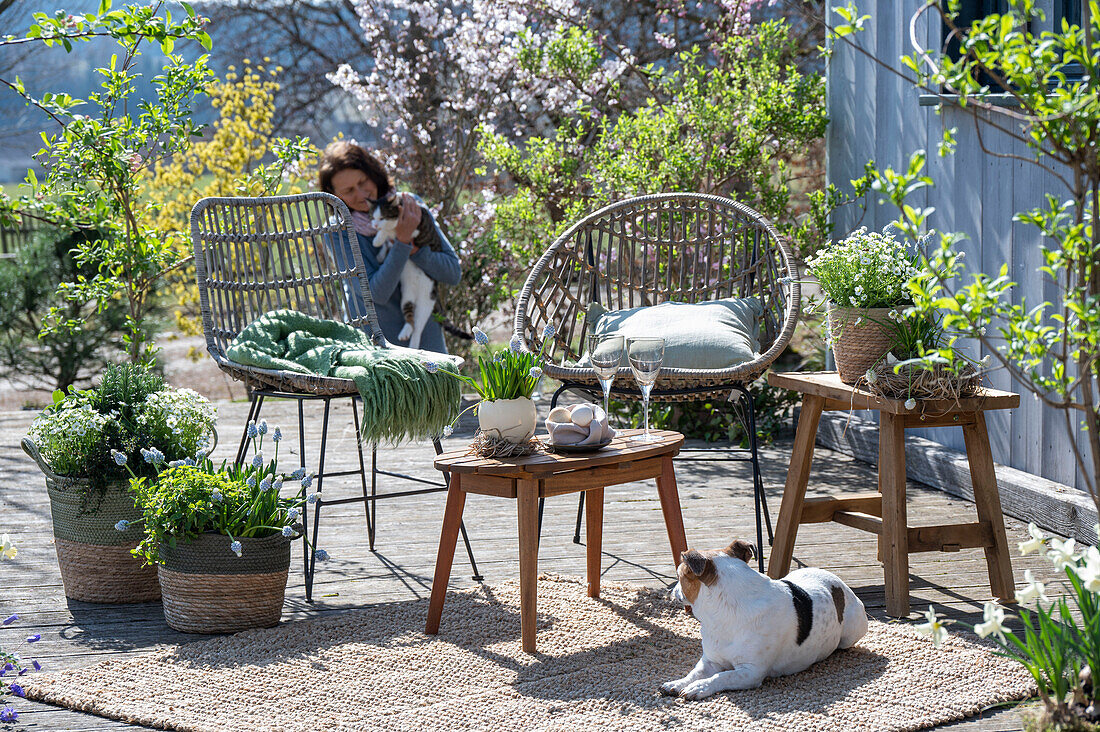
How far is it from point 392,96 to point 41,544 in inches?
134

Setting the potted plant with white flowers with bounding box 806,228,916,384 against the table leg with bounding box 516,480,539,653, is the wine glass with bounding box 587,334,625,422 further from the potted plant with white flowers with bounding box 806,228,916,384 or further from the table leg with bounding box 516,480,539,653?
the potted plant with white flowers with bounding box 806,228,916,384

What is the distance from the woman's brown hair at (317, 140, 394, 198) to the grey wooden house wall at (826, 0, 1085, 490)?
5.79 feet

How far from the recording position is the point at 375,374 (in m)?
2.47

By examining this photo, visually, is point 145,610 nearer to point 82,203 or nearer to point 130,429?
point 130,429

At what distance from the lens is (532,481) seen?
207 centimetres

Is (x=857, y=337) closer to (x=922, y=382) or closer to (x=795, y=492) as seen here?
(x=922, y=382)

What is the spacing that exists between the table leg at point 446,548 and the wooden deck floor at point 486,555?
32cm

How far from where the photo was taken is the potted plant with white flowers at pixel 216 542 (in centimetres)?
225

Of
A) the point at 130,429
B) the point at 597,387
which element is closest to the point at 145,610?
Result: the point at 130,429

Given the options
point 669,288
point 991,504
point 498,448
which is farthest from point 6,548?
point 669,288

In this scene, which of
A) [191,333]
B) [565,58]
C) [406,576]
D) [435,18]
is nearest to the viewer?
[406,576]

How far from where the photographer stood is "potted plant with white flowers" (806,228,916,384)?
2.29 m

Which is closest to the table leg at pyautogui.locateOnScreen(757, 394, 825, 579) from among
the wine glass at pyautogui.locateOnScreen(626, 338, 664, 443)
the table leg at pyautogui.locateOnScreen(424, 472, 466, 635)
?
the wine glass at pyautogui.locateOnScreen(626, 338, 664, 443)

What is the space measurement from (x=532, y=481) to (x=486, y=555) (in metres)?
0.89
